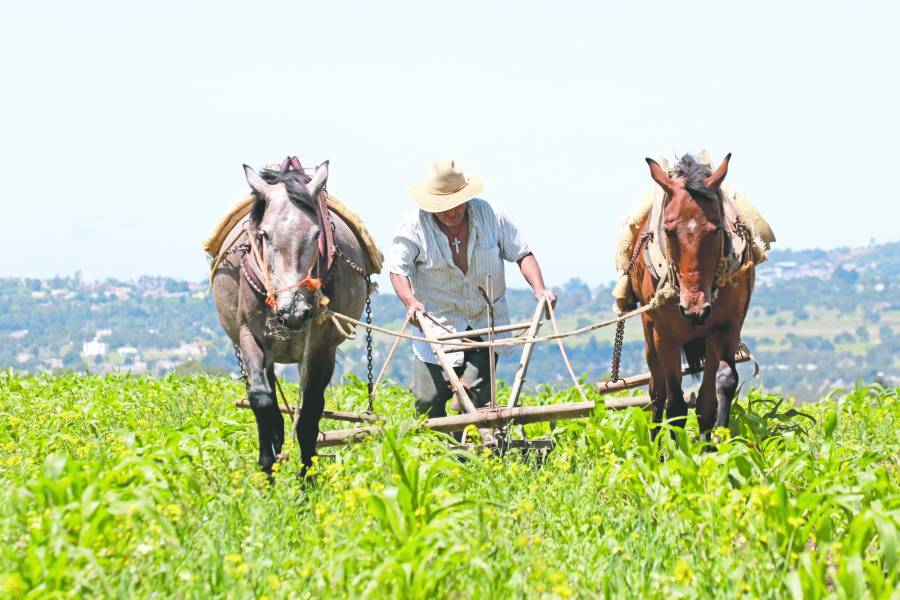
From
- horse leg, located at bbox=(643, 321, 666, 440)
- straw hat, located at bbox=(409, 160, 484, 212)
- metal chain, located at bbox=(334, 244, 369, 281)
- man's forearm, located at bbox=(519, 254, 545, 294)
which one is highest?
straw hat, located at bbox=(409, 160, 484, 212)

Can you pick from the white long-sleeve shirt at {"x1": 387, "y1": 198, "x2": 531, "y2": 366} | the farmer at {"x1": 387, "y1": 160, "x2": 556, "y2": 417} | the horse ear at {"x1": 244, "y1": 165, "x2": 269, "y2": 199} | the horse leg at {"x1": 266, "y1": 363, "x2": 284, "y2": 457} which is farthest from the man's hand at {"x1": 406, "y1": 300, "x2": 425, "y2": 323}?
the horse ear at {"x1": 244, "y1": 165, "x2": 269, "y2": 199}

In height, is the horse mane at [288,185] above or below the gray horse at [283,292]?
above

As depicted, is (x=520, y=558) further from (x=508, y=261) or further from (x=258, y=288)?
(x=508, y=261)

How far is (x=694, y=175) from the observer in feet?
26.0

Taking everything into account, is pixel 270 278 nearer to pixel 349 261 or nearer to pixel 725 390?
pixel 349 261

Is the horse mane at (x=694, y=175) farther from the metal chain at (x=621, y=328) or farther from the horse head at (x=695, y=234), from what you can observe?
the metal chain at (x=621, y=328)

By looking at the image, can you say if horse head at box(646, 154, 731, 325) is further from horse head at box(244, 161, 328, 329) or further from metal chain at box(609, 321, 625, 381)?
Result: metal chain at box(609, 321, 625, 381)

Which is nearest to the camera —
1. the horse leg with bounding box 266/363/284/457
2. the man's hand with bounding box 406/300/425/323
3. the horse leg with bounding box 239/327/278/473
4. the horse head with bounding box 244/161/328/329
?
the horse head with bounding box 244/161/328/329

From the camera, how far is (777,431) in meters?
9.03

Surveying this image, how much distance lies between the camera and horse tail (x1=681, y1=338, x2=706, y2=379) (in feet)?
29.7

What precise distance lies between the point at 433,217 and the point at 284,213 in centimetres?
190

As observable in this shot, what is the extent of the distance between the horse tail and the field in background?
163 cm

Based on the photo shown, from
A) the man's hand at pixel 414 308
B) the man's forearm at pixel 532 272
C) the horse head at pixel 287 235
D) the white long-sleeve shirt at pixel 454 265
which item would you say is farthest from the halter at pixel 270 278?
the man's forearm at pixel 532 272

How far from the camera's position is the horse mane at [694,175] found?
25.5ft
